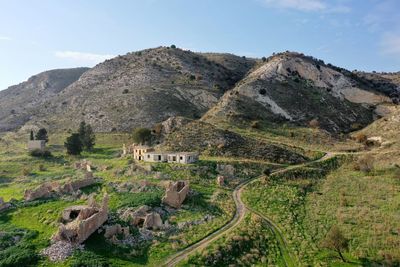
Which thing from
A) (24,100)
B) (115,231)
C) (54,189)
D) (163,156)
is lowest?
(115,231)

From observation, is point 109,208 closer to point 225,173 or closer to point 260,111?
point 225,173

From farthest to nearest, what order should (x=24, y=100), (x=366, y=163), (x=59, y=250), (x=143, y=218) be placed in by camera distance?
1. (x=24, y=100)
2. (x=366, y=163)
3. (x=143, y=218)
4. (x=59, y=250)

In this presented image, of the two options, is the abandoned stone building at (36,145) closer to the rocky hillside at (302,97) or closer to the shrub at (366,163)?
the rocky hillside at (302,97)

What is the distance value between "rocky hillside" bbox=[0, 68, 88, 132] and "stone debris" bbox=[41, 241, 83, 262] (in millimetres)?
101591

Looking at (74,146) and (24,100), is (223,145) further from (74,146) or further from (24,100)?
(24,100)

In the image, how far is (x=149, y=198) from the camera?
1831 inches

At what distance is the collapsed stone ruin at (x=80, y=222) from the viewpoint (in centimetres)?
3684

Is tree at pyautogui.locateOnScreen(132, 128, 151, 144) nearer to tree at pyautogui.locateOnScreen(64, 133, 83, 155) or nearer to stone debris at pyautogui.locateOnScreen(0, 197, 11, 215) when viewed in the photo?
tree at pyautogui.locateOnScreen(64, 133, 83, 155)

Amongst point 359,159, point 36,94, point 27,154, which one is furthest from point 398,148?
point 36,94

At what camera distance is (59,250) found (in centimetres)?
3547

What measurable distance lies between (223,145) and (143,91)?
5767 centimetres

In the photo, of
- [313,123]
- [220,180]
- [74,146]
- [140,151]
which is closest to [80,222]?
[220,180]

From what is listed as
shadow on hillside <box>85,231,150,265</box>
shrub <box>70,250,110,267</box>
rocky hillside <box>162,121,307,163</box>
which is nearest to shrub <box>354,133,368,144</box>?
rocky hillside <box>162,121,307,163</box>

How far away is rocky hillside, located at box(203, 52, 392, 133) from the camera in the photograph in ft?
334
